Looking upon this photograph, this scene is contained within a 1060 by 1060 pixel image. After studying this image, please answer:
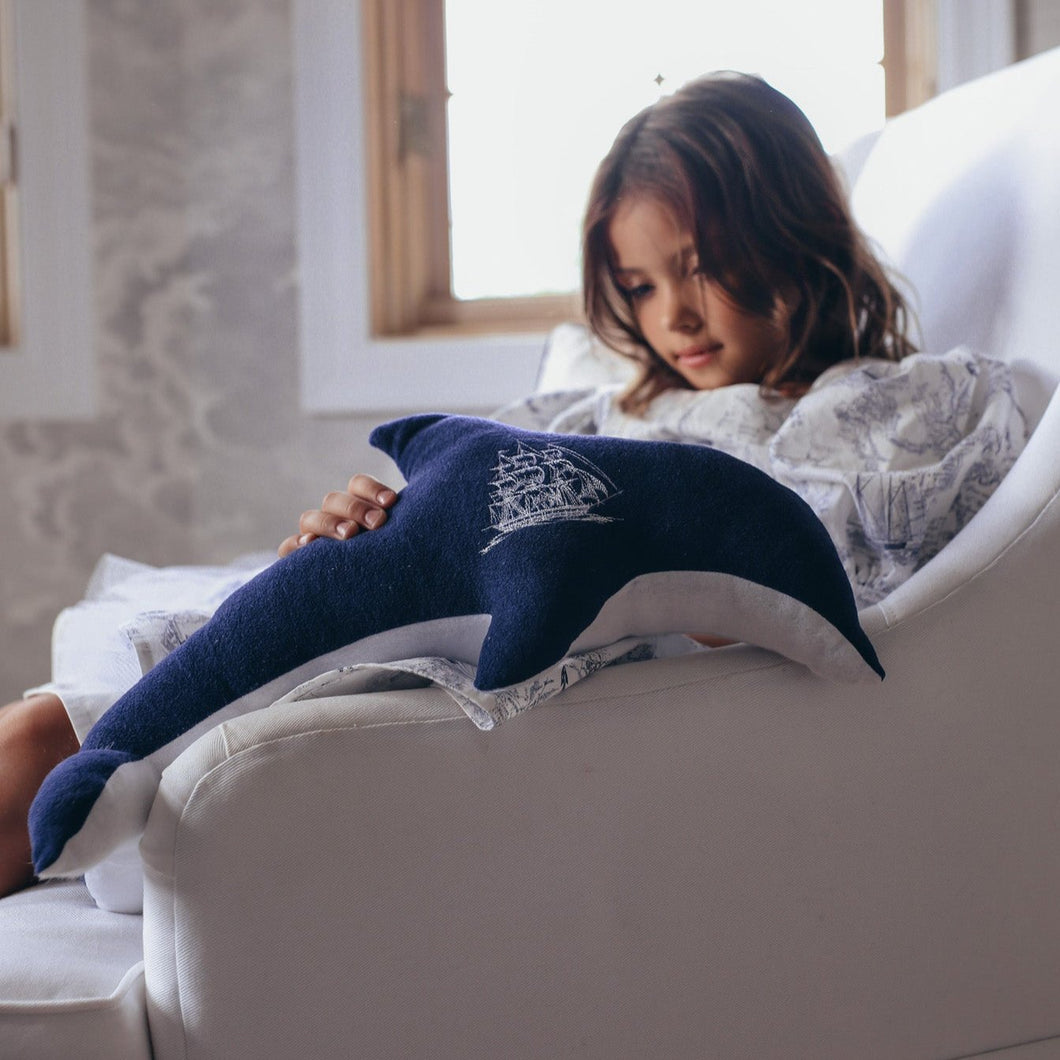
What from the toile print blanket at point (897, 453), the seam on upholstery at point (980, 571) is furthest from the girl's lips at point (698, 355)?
the seam on upholstery at point (980, 571)

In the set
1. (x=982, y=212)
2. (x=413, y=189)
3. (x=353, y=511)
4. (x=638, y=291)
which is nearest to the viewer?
(x=353, y=511)

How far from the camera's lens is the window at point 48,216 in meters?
1.68

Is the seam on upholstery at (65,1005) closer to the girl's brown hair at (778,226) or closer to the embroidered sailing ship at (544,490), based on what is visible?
the embroidered sailing ship at (544,490)

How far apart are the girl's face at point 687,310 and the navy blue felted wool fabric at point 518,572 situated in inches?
16.4

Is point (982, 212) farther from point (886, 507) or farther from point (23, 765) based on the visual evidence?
point (23, 765)

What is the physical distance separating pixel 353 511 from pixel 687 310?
0.47m

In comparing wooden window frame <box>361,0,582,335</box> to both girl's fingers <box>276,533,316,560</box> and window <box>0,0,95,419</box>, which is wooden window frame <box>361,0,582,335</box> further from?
girl's fingers <box>276,533,316,560</box>

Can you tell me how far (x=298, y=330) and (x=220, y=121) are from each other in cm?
36

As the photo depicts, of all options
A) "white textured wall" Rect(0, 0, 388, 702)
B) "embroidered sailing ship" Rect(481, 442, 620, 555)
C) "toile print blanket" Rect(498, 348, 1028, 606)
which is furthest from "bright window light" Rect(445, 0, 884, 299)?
"embroidered sailing ship" Rect(481, 442, 620, 555)

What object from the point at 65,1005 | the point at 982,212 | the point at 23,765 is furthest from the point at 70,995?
the point at 982,212

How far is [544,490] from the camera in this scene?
0.56 m

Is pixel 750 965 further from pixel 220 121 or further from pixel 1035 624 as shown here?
pixel 220 121

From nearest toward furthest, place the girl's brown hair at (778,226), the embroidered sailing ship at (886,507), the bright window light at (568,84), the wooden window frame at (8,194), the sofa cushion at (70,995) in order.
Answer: the sofa cushion at (70,995)
the embroidered sailing ship at (886,507)
the girl's brown hair at (778,226)
the bright window light at (568,84)
the wooden window frame at (8,194)

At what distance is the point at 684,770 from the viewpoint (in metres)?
0.57
